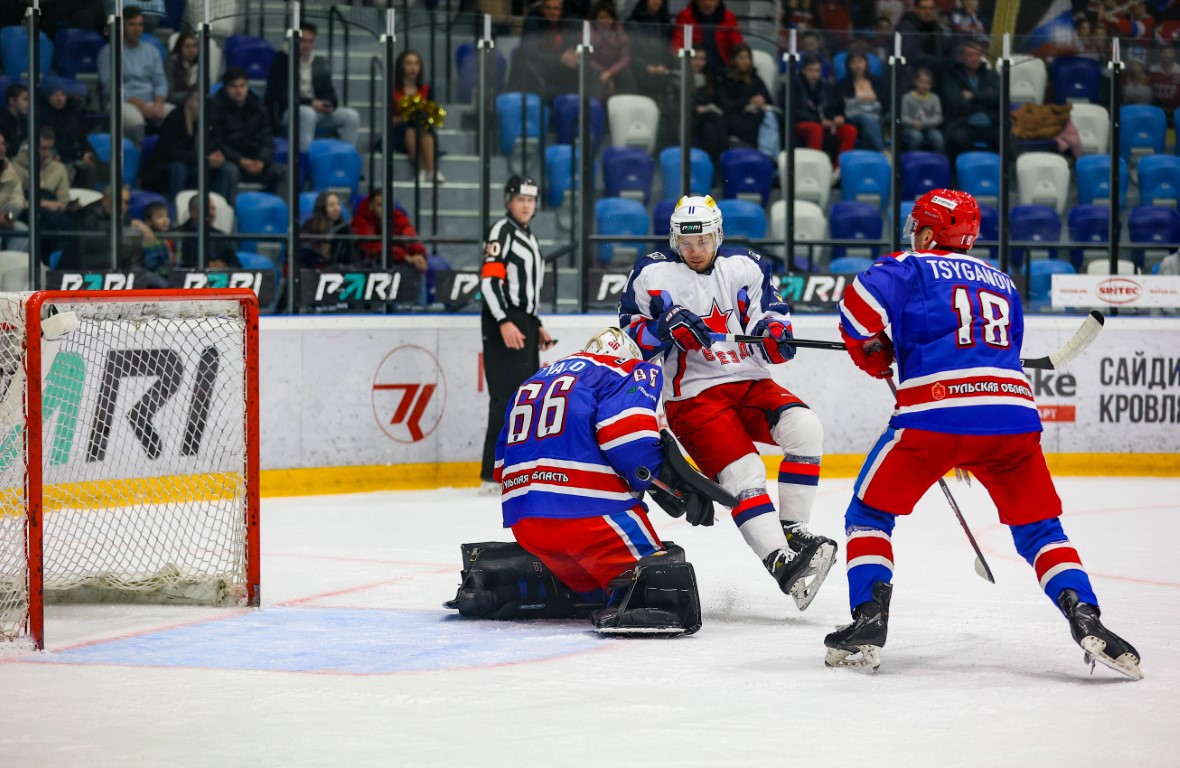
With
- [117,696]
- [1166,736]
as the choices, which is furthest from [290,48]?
[1166,736]

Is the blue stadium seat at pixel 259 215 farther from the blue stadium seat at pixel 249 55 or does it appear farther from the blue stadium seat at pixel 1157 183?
the blue stadium seat at pixel 1157 183

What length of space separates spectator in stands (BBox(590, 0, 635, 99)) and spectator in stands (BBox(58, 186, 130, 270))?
2.48 meters

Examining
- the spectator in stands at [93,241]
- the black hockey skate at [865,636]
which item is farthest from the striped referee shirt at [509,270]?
the black hockey skate at [865,636]

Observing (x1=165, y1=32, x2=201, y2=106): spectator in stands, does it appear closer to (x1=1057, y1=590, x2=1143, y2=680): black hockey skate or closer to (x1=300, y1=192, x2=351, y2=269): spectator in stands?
(x1=300, y1=192, x2=351, y2=269): spectator in stands

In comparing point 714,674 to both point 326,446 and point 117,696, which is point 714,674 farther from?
point 326,446

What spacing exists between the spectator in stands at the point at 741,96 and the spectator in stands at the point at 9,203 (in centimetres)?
360

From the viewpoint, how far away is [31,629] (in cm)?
376

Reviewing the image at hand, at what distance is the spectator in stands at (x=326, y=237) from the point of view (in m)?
7.47

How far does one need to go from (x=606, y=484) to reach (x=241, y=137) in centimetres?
427

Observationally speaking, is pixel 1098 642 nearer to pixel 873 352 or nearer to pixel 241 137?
pixel 873 352

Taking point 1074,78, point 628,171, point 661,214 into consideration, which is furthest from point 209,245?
point 1074,78

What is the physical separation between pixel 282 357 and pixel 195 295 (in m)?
2.86

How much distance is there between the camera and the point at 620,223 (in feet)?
26.2

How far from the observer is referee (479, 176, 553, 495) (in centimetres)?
711
